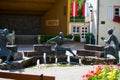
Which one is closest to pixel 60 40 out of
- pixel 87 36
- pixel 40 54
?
pixel 40 54

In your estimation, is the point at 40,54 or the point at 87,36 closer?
the point at 40,54

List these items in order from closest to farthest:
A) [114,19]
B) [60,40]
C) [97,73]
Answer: [97,73], [60,40], [114,19]

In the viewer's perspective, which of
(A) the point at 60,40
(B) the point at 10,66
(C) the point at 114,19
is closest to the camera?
(B) the point at 10,66

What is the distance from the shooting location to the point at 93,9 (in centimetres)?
2761

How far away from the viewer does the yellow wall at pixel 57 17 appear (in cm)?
2820

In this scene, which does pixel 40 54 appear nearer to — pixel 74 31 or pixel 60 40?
pixel 60 40

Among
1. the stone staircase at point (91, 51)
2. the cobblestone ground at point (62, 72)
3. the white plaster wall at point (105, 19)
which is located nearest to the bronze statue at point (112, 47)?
the stone staircase at point (91, 51)

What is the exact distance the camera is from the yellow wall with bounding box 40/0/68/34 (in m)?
28.2

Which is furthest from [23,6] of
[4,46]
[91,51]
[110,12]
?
[4,46]

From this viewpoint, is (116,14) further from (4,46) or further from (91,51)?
(4,46)

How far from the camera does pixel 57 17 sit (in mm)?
29438

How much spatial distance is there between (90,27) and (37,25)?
22.4 ft

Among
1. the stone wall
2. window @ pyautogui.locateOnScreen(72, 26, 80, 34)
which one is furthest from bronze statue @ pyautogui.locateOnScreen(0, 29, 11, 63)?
the stone wall

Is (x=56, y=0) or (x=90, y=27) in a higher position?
(x=56, y=0)
